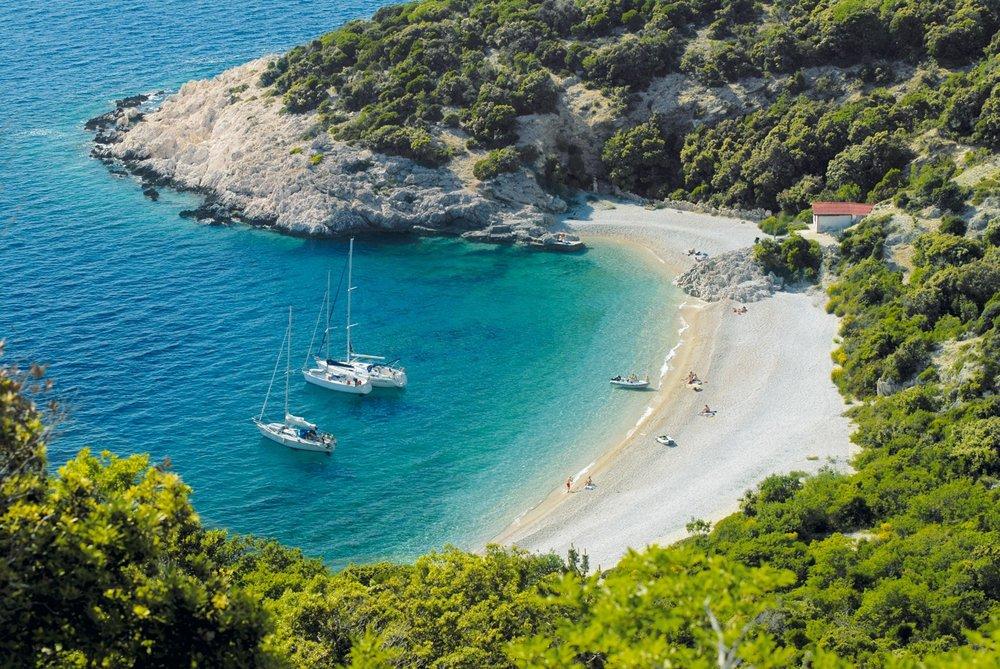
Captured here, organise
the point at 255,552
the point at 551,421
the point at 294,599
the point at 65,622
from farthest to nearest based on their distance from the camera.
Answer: the point at 551,421 < the point at 255,552 < the point at 294,599 < the point at 65,622

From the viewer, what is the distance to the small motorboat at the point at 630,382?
68.7 metres

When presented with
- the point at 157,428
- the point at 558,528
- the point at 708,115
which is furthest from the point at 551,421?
the point at 708,115

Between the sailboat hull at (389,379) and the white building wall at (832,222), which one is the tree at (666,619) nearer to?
the sailboat hull at (389,379)

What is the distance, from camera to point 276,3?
160 m

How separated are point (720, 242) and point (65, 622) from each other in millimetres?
71809

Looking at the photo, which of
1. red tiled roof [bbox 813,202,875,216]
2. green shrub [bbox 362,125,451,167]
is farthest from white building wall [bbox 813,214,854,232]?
green shrub [bbox 362,125,451,167]

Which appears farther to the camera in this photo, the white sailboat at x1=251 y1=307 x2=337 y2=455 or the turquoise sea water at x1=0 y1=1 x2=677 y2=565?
the white sailboat at x1=251 y1=307 x2=337 y2=455

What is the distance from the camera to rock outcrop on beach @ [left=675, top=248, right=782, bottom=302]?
7731cm

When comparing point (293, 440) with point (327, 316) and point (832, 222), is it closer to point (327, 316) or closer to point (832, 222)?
point (327, 316)

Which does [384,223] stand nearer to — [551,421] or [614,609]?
[551,421]

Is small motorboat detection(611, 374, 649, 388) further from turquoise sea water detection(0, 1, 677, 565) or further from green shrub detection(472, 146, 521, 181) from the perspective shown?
green shrub detection(472, 146, 521, 181)

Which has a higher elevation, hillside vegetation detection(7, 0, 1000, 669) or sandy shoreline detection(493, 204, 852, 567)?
hillside vegetation detection(7, 0, 1000, 669)

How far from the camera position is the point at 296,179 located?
9519 centimetres

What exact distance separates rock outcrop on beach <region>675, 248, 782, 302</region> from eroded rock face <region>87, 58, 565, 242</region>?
15580 millimetres
